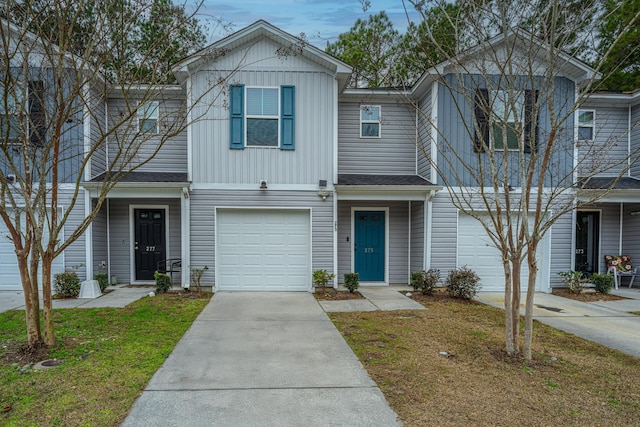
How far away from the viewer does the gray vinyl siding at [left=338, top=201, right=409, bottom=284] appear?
1006cm

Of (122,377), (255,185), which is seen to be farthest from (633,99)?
(122,377)

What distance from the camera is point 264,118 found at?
877 centimetres

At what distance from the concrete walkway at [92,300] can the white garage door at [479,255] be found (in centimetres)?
777

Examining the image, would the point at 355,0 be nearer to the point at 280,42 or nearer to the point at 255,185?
the point at 280,42

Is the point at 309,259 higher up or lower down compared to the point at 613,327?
higher up

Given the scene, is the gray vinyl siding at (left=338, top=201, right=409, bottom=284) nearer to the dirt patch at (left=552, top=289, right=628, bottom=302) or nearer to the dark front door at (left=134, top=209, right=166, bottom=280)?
the dirt patch at (left=552, top=289, right=628, bottom=302)

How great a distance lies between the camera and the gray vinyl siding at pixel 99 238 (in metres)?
8.99

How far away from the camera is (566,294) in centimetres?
902

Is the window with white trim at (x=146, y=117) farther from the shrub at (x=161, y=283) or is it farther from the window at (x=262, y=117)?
the shrub at (x=161, y=283)

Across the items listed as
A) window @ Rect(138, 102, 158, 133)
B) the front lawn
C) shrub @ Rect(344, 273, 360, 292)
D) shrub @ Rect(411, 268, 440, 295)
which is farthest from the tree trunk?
shrub @ Rect(411, 268, 440, 295)

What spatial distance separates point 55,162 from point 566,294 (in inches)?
419

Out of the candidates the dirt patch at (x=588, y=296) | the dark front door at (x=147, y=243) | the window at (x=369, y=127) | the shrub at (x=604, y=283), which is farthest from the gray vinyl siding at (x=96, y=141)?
→ the shrub at (x=604, y=283)

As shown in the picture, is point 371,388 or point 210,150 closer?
point 371,388

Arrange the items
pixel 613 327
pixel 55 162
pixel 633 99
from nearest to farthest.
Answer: pixel 55 162 → pixel 613 327 → pixel 633 99
